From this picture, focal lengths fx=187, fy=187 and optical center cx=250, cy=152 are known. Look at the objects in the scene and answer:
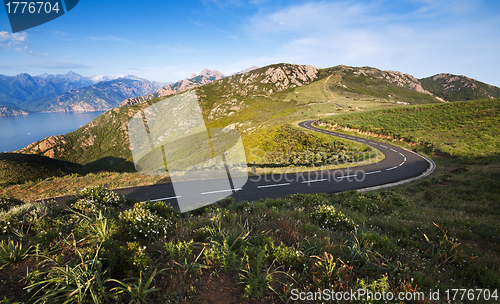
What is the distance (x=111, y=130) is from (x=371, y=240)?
227900 mm

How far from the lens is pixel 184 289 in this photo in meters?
3.01

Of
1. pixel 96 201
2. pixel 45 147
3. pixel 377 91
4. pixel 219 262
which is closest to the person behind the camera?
pixel 219 262

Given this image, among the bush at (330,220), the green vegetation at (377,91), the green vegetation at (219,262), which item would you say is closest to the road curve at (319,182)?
the bush at (330,220)

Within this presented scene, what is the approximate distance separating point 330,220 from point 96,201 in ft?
25.8

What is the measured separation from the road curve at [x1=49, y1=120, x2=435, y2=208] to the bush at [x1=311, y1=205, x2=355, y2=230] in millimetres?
5719

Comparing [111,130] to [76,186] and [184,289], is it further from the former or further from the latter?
[184,289]

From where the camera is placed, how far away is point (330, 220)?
649 cm

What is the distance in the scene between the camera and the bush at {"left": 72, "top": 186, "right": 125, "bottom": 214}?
5.51 m

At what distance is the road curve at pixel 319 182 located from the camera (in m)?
13.0

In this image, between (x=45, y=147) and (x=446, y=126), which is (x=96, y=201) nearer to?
(x=446, y=126)
